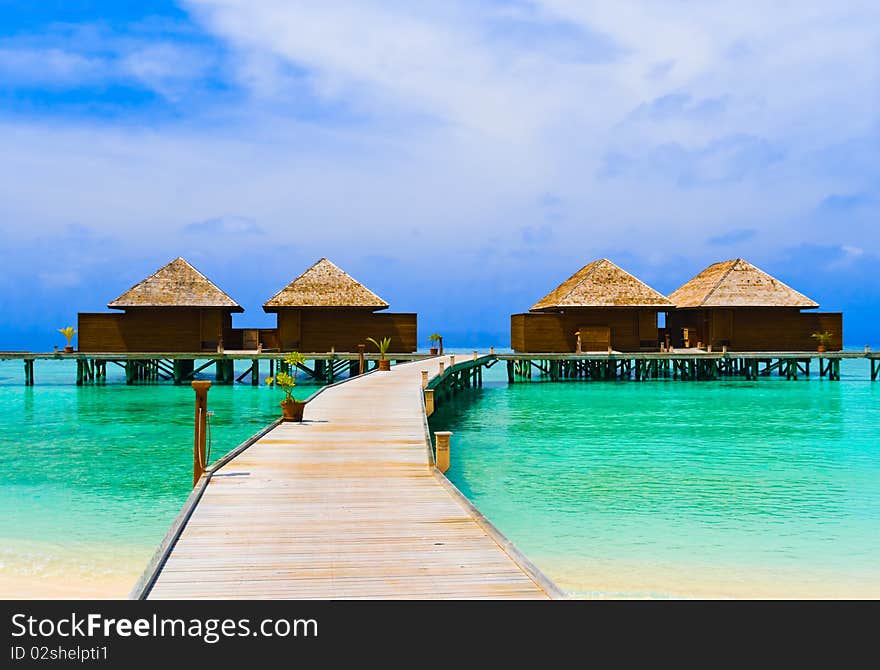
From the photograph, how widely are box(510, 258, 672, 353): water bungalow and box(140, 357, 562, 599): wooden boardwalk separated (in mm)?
26459

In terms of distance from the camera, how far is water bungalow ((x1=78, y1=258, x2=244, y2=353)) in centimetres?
3628

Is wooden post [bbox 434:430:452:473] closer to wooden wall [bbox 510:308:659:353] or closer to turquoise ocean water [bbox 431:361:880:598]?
turquoise ocean water [bbox 431:361:880:598]

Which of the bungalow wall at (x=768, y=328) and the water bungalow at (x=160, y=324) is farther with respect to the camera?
the bungalow wall at (x=768, y=328)

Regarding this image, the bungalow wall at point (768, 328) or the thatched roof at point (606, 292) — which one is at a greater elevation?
the thatched roof at point (606, 292)

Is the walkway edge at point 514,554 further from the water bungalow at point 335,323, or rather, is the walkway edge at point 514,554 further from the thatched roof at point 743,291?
the thatched roof at point 743,291

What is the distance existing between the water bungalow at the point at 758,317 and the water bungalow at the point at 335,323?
13.0m

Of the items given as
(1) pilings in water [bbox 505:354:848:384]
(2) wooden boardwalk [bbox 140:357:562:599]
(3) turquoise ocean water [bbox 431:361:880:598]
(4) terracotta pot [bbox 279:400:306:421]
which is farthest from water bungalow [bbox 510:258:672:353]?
(2) wooden boardwalk [bbox 140:357:562:599]

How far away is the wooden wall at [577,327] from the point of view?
122 feet

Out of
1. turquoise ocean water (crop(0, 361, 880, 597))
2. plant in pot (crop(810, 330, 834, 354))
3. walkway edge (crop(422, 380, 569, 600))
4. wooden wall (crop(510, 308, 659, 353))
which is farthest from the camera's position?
plant in pot (crop(810, 330, 834, 354))

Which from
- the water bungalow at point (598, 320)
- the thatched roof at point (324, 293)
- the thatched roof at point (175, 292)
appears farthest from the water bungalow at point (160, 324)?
the water bungalow at point (598, 320)

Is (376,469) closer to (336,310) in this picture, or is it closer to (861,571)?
(861,571)

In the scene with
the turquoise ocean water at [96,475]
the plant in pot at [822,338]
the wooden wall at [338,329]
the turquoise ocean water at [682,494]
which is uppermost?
the wooden wall at [338,329]

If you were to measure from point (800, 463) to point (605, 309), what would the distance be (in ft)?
72.5
